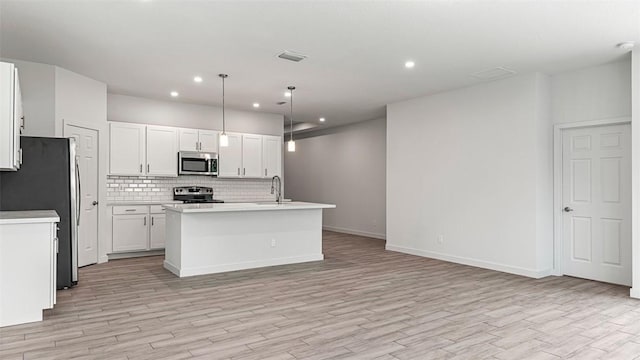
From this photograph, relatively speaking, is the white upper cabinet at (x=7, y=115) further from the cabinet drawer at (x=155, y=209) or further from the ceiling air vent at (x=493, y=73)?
the ceiling air vent at (x=493, y=73)

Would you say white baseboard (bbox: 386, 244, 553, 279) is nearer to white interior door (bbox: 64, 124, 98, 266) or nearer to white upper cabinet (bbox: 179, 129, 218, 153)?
white upper cabinet (bbox: 179, 129, 218, 153)

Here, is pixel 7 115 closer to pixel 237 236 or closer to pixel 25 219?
pixel 25 219

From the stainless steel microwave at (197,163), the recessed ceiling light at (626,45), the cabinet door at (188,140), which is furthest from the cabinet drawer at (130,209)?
the recessed ceiling light at (626,45)

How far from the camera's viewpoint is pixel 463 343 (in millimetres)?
3166

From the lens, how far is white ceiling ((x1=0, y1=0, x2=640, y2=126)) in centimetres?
358

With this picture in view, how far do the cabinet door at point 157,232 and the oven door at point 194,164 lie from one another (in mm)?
913

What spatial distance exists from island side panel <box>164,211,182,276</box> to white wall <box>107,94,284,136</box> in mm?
2372

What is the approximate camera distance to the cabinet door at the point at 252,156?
8.20 m

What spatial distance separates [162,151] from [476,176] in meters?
5.30

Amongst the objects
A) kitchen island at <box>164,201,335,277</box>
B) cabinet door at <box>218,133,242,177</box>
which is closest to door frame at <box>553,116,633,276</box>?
kitchen island at <box>164,201,335,277</box>

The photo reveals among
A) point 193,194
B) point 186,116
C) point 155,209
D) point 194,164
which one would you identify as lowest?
point 155,209

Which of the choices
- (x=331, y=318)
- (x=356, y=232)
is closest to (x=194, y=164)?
(x=356, y=232)

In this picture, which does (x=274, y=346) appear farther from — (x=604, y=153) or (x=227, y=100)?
(x=227, y=100)

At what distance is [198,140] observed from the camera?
7668mm
